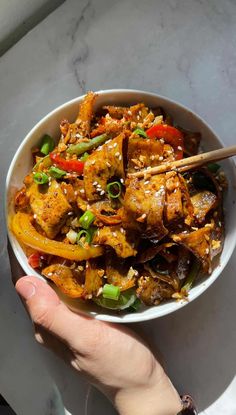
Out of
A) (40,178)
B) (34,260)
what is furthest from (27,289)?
(40,178)

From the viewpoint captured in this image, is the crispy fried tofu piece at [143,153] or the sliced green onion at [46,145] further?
the sliced green onion at [46,145]

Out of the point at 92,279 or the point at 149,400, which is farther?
the point at 149,400

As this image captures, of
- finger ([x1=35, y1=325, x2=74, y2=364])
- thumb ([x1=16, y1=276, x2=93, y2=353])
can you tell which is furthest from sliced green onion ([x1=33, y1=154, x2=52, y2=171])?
finger ([x1=35, y1=325, x2=74, y2=364])

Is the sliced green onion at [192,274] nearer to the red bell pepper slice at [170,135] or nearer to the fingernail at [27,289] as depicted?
the red bell pepper slice at [170,135]

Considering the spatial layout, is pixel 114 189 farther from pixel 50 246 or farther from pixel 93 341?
pixel 93 341

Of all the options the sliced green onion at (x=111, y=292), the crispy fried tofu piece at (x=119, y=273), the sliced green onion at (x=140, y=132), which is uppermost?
the sliced green onion at (x=140, y=132)

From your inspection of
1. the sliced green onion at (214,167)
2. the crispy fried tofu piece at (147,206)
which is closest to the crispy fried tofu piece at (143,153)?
the crispy fried tofu piece at (147,206)

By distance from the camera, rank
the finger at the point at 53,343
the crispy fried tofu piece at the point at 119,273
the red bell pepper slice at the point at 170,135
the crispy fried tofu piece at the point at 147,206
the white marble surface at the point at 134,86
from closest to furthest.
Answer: the crispy fried tofu piece at the point at 147,206 → the crispy fried tofu piece at the point at 119,273 → the red bell pepper slice at the point at 170,135 → the finger at the point at 53,343 → the white marble surface at the point at 134,86

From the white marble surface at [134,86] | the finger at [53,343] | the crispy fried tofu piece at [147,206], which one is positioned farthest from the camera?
the white marble surface at [134,86]
